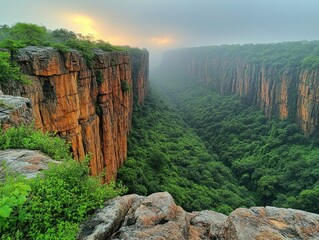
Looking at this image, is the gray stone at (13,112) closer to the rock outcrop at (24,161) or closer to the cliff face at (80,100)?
the rock outcrop at (24,161)

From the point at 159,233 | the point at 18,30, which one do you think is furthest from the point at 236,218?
the point at 18,30

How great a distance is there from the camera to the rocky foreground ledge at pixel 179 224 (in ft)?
19.8

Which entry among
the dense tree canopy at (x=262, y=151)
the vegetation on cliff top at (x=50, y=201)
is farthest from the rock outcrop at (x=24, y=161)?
the dense tree canopy at (x=262, y=151)

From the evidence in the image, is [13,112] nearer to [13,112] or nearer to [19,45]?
[13,112]

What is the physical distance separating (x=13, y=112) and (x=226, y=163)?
A: 4678cm

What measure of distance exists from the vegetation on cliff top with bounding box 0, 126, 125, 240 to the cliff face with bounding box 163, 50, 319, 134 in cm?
5726

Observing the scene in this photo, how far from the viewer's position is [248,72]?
85438 millimetres

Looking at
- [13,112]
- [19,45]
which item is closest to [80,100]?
[19,45]

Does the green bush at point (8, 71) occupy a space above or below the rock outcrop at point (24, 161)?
above

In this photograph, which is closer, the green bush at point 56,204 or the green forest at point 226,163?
the green bush at point 56,204

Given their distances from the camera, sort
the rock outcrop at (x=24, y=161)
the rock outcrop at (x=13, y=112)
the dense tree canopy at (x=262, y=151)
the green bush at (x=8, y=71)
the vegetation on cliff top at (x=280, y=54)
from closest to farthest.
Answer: the rock outcrop at (x=24, y=161), the rock outcrop at (x=13, y=112), the green bush at (x=8, y=71), the dense tree canopy at (x=262, y=151), the vegetation on cliff top at (x=280, y=54)

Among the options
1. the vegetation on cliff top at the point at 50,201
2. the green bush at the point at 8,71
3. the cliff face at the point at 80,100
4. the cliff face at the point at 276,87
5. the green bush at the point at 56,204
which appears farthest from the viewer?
the cliff face at the point at 276,87

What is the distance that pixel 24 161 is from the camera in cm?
754

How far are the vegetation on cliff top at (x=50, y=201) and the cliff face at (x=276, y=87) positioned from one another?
57.3 m
